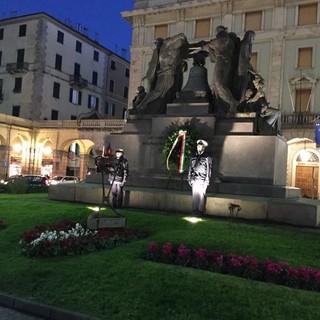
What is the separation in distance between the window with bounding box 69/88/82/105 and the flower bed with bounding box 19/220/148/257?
4444 centimetres

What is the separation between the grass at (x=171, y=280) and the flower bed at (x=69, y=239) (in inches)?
8.1

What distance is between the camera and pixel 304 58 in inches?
1452

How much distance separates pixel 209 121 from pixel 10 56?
4229 centimetres

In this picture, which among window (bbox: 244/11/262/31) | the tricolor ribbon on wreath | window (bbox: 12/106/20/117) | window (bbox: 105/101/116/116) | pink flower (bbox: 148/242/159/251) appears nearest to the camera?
pink flower (bbox: 148/242/159/251)

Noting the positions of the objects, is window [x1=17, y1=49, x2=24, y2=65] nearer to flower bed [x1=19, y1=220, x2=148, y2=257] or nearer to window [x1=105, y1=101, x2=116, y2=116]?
window [x1=105, y1=101, x2=116, y2=116]

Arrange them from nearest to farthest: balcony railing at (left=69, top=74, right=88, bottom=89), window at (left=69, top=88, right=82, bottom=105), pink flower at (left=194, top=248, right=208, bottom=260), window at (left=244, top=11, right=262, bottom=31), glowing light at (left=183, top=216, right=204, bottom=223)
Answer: pink flower at (left=194, top=248, right=208, bottom=260), glowing light at (left=183, top=216, right=204, bottom=223), window at (left=244, top=11, right=262, bottom=31), balcony railing at (left=69, top=74, right=88, bottom=89), window at (left=69, top=88, right=82, bottom=105)

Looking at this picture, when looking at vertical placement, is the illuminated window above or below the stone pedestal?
above

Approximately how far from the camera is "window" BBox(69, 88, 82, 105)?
51406 millimetres

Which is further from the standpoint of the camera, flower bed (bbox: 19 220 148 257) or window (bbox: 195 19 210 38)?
window (bbox: 195 19 210 38)

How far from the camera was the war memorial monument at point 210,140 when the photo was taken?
34.3 feet

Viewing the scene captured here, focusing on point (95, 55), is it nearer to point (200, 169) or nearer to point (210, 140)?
point (210, 140)

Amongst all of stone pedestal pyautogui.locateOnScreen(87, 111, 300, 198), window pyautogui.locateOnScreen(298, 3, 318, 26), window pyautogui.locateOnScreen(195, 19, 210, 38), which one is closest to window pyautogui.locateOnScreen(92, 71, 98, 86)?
window pyautogui.locateOnScreen(195, 19, 210, 38)

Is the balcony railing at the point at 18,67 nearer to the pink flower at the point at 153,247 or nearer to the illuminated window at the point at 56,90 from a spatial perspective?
the illuminated window at the point at 56,90

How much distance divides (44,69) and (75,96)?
6.18 meters
